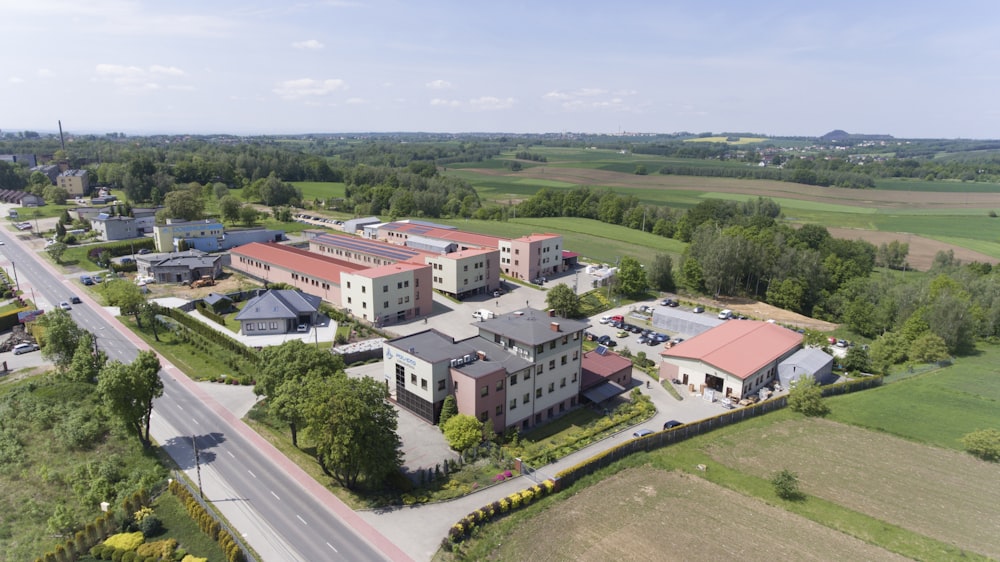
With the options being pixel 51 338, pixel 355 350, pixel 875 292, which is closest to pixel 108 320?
pixel 51 338

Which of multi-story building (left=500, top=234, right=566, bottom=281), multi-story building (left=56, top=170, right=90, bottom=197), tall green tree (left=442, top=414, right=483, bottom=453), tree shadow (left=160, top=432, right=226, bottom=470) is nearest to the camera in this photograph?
tall green tree (left=442, top=414, right=483, bottom=453)

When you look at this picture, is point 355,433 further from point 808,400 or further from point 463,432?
point 808,400

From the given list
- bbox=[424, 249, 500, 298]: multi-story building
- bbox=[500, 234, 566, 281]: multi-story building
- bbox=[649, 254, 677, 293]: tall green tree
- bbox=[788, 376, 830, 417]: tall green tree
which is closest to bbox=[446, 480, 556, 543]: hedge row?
bbox=[788, 376, 830, 417]: tall green tree

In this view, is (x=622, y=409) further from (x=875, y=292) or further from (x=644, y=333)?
(x=875, y=292)

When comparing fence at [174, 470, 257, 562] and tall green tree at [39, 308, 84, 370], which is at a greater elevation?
tall green tree at [39, 308, 84, 370]

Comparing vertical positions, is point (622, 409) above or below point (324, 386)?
below

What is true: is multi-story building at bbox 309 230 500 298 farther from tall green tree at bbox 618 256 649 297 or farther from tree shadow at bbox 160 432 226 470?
tree shadow at bbox 160 432 226 470

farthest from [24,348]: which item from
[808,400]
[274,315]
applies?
[808,400]
